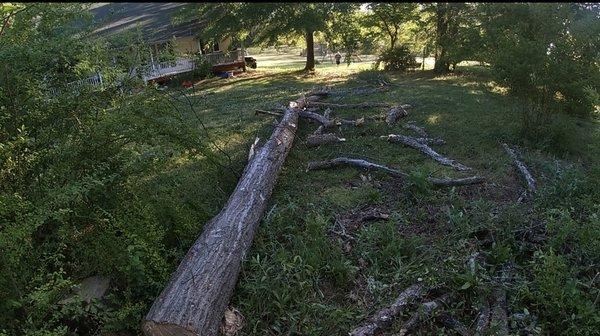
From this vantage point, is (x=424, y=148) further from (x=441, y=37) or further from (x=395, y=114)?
(x=441, y=37)

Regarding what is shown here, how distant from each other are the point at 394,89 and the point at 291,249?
414 inches

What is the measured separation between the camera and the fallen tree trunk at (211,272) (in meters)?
3.33

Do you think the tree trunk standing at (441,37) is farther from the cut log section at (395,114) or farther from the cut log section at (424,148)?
the cut log section at (424,148)

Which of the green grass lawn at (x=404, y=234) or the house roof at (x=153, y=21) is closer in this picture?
the green grass lawn at (x=404, y=234)

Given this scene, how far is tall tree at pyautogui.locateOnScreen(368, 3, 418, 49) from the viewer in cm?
2014

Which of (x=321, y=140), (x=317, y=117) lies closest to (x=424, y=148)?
(x=321, y=140)

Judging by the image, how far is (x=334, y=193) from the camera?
6.13 m

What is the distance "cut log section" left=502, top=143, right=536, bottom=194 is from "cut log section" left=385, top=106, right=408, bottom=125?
7.87 feet

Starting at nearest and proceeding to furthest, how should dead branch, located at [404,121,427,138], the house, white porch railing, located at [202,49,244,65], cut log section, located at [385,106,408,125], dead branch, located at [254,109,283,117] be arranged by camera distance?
dead branch, located at [404,121,427,138] → cut log section, located at [385,106,408,125] → dead branch, located at [254,109,283,117] → the house → white porch railing, located at [202,49,244,65]

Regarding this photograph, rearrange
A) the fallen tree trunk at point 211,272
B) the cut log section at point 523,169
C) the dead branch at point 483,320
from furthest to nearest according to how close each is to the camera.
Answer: the cut log section at point 523,169 < the dead branch at point 483,320 < the fallen tree trunk at point 211,272

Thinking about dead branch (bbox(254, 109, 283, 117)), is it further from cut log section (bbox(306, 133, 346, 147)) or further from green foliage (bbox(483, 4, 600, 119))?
green foliage (bbox(483, 4, 600, 119))

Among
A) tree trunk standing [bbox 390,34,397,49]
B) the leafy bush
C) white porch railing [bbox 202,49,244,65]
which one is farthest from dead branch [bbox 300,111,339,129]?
Answer: white porch railing [bbox 202,49,244,65]

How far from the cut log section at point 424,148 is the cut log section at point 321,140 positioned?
99cm

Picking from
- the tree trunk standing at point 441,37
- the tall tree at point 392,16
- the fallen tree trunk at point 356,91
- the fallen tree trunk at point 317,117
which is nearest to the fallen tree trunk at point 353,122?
the fallen tree trunk at point 317,117
